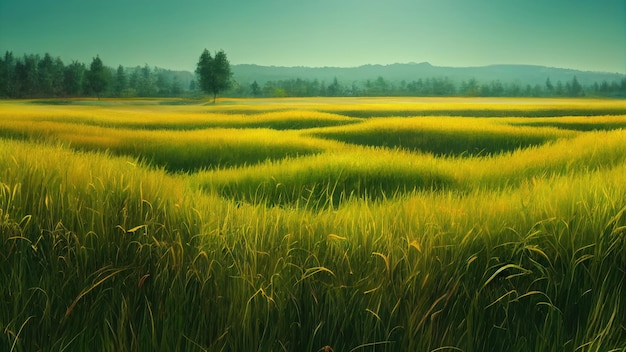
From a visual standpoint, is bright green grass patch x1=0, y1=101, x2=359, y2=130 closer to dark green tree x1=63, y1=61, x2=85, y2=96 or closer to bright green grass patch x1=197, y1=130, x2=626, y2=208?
dark green tree x1=63, y1=61, x2=85, y2=96

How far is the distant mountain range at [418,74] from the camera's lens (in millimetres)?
3129

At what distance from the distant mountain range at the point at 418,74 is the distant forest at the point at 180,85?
3 centimetres

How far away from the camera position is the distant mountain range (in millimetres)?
3129

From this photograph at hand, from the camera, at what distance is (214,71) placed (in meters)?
3.11

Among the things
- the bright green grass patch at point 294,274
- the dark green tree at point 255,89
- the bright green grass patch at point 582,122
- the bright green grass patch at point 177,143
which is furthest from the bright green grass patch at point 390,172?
the bright green grass patch at point 294,274

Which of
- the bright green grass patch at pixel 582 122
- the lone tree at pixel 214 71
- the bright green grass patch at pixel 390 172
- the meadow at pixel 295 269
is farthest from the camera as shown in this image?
the bright green grass patch at pixel 582 122

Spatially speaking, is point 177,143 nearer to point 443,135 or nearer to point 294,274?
point 443,135

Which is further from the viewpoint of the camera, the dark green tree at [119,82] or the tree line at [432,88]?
the tree line at [432,88]

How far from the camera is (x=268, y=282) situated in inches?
50.7

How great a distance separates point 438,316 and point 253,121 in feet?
10.2

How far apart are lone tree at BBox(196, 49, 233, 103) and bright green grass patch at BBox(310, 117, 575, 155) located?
974 mm

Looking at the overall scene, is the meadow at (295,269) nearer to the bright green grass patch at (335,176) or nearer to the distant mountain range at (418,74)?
the bright green grass patch at (335,176)

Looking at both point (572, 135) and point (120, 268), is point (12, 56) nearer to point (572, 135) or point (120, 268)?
point (120, 268)

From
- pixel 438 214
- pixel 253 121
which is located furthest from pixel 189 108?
pixel 438 214
